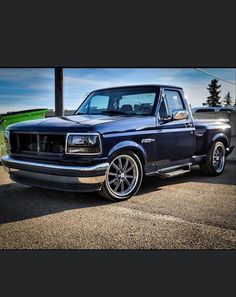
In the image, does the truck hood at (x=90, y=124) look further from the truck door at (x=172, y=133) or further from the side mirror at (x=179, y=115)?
the side mirror at (x=179, y=115)

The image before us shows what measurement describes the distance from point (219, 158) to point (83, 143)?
3.46 meters

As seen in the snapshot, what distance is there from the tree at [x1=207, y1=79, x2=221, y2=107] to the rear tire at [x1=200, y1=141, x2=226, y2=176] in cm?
182

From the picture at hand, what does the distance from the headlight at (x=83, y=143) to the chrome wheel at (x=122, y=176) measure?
378 millimetres

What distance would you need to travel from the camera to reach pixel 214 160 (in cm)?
631

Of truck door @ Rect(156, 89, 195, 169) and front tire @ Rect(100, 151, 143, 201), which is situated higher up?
truck door @ Rect(156, 89, 195, 169)

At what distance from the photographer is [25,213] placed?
148 inches

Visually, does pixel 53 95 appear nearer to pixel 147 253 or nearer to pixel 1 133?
pixel 1 133

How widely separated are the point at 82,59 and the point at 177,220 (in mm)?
1900

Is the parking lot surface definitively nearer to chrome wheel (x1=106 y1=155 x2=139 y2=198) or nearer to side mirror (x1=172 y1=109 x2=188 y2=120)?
chrome wheel (x1=106 y1=155 x2=139 y2=198)

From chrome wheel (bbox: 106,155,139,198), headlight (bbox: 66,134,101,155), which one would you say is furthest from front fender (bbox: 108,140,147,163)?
headlight (bbox: 66,134,101,155)

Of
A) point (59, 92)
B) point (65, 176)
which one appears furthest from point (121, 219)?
point (59, 92)

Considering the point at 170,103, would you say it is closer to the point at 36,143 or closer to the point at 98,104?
the point at 98,104

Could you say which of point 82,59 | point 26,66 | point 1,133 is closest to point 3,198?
point 1,133

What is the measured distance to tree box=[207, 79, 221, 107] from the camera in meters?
3.98
